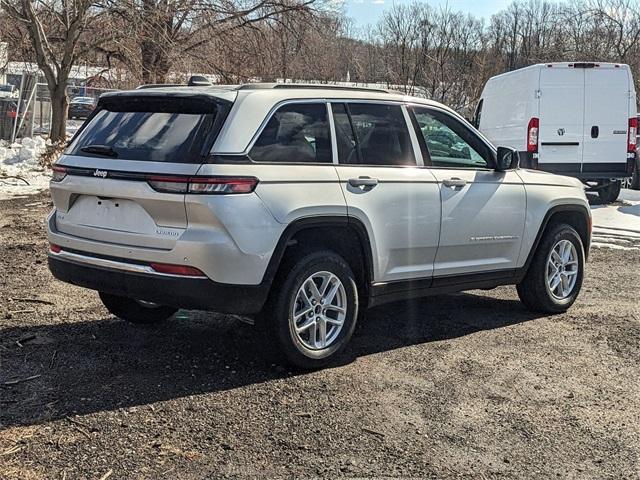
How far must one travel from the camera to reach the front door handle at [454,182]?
17.9 feet

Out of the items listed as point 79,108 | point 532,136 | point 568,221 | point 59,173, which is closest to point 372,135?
point 59,173

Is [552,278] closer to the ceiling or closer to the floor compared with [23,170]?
closer to the floor

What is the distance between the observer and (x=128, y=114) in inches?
187

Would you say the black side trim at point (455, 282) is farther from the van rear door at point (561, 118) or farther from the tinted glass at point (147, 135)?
the van rear door at point (561, 118)

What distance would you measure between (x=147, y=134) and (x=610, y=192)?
1181cm

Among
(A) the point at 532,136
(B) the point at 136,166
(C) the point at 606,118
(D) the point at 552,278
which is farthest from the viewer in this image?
(C) the point at 606,118

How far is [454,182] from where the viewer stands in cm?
552

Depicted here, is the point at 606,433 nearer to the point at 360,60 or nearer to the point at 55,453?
the point at 55,453

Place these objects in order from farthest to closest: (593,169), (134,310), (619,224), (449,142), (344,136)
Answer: (593,169) → (619,224) → (449,142) → (134,310) → (344,136)

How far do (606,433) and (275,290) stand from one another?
2.05m

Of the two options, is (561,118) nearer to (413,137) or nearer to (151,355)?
(413,137)

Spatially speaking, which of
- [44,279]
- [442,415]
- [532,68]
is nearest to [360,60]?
[532,68]

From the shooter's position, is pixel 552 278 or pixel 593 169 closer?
pixel 552 278

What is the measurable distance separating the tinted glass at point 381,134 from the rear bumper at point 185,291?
130cm
